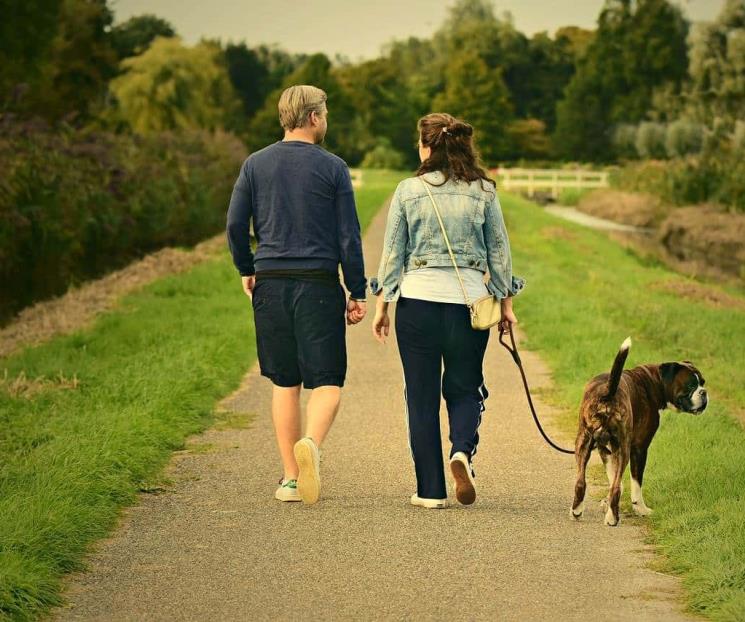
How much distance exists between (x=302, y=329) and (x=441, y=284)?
2.44ft

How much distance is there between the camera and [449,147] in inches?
252

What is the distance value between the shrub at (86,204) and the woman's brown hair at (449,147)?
41.4 ft

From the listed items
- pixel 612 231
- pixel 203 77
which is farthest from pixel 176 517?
pixel 203 77

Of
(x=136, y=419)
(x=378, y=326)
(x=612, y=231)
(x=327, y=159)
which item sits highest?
(x=327, y=159)

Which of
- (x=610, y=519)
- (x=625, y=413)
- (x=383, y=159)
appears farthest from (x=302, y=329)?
(x=383, y=159)

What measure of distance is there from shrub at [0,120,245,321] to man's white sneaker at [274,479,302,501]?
12.0 m

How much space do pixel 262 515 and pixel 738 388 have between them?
18.9ft

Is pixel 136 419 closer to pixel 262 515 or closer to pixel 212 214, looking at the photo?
pixel 262 515

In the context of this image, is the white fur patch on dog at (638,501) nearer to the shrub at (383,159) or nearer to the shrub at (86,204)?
the shrub at (86,204)

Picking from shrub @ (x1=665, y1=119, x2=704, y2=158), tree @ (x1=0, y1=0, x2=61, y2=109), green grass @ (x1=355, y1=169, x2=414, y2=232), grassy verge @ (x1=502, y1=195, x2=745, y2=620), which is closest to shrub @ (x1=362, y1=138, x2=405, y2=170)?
green grass @ (x1=355, y1=169, x2=414, y2=232)

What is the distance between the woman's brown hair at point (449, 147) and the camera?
635 cm

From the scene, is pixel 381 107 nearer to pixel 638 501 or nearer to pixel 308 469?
pixel 308 469

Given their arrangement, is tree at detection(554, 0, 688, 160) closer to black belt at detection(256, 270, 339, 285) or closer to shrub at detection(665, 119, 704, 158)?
shrub at detection(665, 119, 704, 158)

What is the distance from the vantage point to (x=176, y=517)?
6.36 meters
